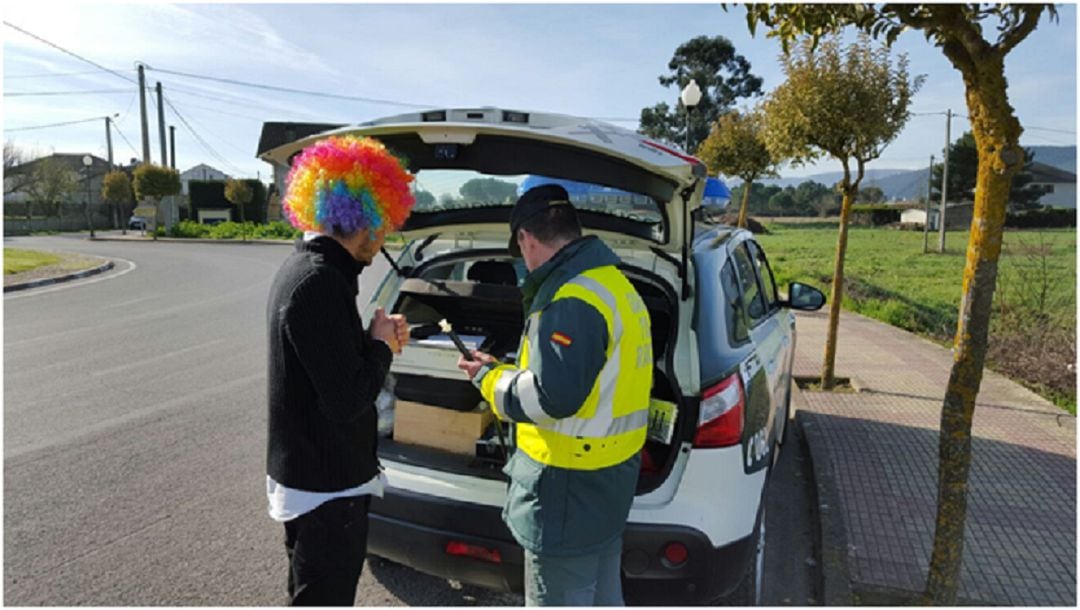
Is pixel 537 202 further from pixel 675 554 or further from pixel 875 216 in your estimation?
pixel 875 216

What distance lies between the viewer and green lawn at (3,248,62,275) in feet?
56.2

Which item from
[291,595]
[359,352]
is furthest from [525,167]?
[291,595]

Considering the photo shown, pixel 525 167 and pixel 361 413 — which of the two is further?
pixel 525 167

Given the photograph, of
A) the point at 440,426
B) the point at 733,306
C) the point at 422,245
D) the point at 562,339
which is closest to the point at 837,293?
the point at 733,306

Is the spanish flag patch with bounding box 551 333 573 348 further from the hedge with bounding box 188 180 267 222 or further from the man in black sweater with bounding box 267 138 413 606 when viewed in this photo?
the hedge with bounding box 188 180 267 222

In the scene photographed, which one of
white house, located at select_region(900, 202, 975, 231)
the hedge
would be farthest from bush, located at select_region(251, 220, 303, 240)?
white house, located at select_region(900, 202, 975, 231)

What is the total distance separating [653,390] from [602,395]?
761 mm

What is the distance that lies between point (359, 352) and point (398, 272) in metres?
1.64

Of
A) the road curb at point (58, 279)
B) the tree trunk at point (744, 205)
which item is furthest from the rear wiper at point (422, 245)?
the road curb at point (58, 279)

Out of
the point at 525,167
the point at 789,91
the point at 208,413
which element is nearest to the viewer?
the point at 525,167

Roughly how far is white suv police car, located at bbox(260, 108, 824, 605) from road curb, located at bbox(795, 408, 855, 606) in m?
0.37

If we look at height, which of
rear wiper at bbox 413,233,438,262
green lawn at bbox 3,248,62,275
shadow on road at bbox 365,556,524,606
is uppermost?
rear wiper at bbox 413,233,438,262

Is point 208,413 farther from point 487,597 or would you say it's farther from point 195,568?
point 487,597

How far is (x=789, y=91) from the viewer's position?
6934mm
